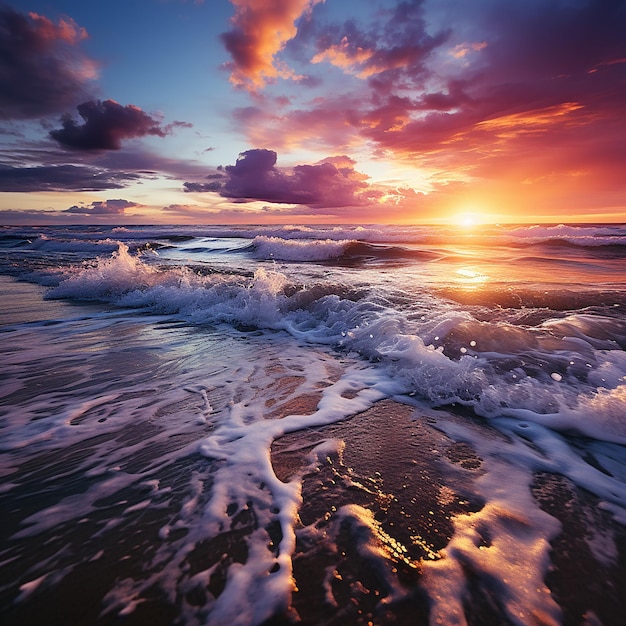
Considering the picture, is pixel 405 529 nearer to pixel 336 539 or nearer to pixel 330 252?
pixel 336 539

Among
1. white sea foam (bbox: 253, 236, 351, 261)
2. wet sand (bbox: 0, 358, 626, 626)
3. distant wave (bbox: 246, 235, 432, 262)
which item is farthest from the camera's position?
white sea foam (bbox: 253, 236, 351, 261)

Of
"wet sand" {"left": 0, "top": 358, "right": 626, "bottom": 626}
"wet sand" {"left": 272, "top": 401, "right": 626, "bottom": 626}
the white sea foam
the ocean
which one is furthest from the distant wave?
"wet sand" {"left": 0, "top": 358, "right": 626, "bottom": 626}

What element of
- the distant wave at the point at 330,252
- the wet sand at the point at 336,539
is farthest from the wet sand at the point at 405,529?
the distant wave at the point at 330,252

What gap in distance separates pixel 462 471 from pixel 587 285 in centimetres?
814

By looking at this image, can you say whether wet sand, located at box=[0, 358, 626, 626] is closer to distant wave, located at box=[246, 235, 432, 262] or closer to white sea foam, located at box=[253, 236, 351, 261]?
distant wave, located at box=[246, 235, 432, 262]

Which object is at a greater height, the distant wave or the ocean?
the ocean

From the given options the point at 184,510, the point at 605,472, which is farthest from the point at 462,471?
the point at 184,510

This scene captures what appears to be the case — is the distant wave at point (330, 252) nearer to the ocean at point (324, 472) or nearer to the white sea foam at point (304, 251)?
the white sea foam at point (304, 251)

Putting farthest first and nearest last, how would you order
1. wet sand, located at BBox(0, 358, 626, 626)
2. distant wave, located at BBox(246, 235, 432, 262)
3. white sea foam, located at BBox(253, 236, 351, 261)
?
white sea foam, located at BBox(253, 236, 351, 261) < distant wave, located at BBox(246, 235, 432, 262) < wet sand, located at BBox(0, 358, 626, 626)

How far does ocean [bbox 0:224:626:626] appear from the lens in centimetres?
164

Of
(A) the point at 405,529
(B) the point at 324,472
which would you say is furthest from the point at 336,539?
(B) the point at 324,472

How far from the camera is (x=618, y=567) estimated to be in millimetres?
1769

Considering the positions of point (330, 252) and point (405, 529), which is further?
point (330, 252)

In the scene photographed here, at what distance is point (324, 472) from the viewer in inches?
97.7
